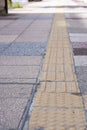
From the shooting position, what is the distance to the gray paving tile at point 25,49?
8500 millimetres

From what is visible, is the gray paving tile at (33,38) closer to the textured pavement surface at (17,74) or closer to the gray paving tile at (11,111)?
the textured pavement surface at (17,74)

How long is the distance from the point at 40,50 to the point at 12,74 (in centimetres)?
259

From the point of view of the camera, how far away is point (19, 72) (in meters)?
6.54

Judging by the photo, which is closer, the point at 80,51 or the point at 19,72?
the point at 19,72

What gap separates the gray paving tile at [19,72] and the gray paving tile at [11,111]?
1.27 m

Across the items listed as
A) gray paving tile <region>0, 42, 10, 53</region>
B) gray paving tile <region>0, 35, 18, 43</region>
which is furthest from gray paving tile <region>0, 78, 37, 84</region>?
gray paving tile <region>0, 35, 18, 43</region>

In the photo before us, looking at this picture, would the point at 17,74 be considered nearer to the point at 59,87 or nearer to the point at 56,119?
the point at 59,87

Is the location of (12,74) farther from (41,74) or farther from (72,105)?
(72,105)

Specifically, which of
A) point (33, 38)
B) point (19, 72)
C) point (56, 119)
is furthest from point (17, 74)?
point (33, 38)

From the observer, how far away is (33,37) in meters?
11.6

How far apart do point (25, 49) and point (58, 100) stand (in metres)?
4.32

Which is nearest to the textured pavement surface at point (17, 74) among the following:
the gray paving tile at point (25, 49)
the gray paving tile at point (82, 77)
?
the gray paving tile at point (25, 49)

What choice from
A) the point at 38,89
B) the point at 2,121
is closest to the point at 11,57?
the point at 38,89

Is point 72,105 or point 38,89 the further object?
point 38,89
